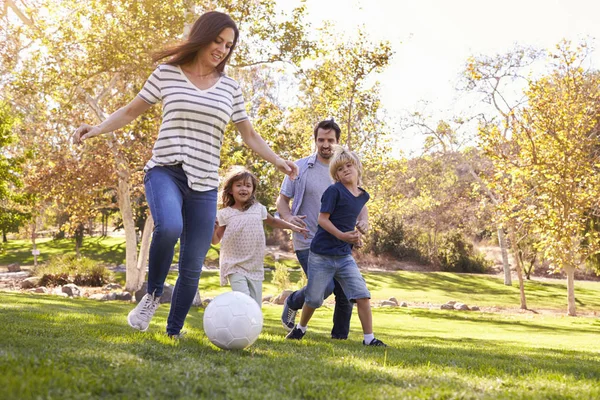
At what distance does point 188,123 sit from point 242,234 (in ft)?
6.45

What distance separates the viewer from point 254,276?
19.6 ft

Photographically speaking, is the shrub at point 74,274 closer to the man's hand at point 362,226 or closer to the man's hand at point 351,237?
the man's hand at point 362,226

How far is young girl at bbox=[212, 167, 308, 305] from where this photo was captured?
19.5 ft

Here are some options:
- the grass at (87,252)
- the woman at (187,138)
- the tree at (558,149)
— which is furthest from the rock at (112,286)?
the woman at (187,138)

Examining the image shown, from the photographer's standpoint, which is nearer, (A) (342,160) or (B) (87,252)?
(A) (342,160)

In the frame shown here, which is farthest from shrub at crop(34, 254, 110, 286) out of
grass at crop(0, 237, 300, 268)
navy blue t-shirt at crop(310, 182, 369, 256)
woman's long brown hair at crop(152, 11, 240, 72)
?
woman's long brown hair at crop(152, 11, 240, 72)

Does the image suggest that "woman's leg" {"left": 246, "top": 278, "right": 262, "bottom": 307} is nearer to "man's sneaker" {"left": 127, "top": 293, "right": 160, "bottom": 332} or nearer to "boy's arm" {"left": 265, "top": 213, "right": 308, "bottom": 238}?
"boy's arm" {"left": 265, "top": 213, "right": 308, "bottom": 238}

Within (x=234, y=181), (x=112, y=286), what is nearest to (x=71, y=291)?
(x=112, y=286)

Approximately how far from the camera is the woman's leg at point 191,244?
4.43 meters

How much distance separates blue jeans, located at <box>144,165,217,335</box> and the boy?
4.44 feet

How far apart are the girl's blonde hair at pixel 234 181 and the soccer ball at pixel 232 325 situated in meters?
1.92

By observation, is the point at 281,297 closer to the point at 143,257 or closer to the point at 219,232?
the point at 143,257

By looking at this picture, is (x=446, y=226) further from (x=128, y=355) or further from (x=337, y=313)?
(x=128, y=355)

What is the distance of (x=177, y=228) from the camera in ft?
13.4
